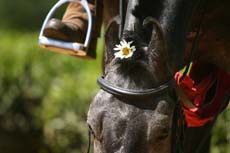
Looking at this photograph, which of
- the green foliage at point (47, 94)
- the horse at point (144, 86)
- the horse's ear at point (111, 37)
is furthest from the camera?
the green foliage at point (47, 94)

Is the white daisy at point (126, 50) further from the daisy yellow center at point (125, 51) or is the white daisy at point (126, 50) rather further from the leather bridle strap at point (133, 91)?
the leather bridle strap at point (133, 91)

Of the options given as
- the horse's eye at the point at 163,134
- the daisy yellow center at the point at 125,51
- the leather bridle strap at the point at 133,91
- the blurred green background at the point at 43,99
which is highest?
the daisy yellow center at the point at 125,51

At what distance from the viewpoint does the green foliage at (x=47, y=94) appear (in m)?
8.70

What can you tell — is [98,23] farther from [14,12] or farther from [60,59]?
[14,12]

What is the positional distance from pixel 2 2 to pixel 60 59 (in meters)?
9.12

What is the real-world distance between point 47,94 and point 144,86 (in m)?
5.01

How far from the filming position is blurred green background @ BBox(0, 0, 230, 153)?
871 centimetres

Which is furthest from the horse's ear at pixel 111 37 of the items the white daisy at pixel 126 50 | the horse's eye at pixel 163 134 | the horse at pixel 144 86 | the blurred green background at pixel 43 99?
the blurred green background at pixel 43 99

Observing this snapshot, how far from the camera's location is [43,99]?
30.5 feet

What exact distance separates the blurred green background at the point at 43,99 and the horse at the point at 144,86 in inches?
152

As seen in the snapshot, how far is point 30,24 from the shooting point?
17.5 meters

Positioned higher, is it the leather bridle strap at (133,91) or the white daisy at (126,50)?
the white daisy at (126,50)

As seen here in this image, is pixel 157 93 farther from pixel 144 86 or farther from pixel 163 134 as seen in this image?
pixel 163 134

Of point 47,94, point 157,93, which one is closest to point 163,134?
point 157,93
